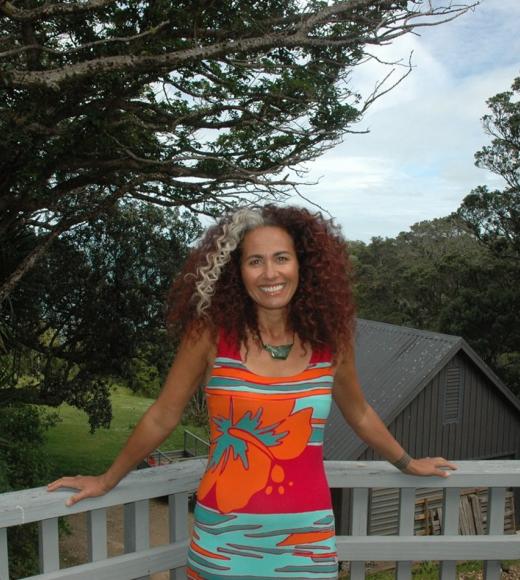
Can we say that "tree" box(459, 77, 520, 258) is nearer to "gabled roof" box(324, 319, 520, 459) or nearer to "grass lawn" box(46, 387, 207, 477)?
"gabled roof" box(324, 319, 520, 459)

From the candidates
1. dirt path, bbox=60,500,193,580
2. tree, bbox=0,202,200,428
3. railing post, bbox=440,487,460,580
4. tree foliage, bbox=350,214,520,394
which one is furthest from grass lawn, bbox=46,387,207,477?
railing post, bbox=440,487,460,580

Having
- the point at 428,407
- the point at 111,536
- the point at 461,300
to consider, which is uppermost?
→ the point at 461,300

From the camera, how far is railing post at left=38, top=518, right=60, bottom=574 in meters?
1.57

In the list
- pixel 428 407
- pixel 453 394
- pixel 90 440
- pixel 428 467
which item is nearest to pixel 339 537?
pixel 428 467

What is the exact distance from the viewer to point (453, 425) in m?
13.4

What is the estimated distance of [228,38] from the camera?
900cm

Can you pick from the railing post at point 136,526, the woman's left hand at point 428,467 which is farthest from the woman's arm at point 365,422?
the railing post at point 136,526

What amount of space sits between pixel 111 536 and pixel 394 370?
7535mm

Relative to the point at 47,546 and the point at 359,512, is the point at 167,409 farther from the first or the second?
the point at 359,512

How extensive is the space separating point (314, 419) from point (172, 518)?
537mm

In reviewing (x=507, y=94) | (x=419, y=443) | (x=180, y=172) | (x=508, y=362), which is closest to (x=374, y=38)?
(x=180, y=172)

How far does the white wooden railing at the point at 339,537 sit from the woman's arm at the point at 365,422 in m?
0.04

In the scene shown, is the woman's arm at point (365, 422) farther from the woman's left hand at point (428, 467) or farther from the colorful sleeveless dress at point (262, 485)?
the colorful sleeveless dress at point (262, 485)

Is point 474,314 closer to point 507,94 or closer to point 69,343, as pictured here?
point 507,94
